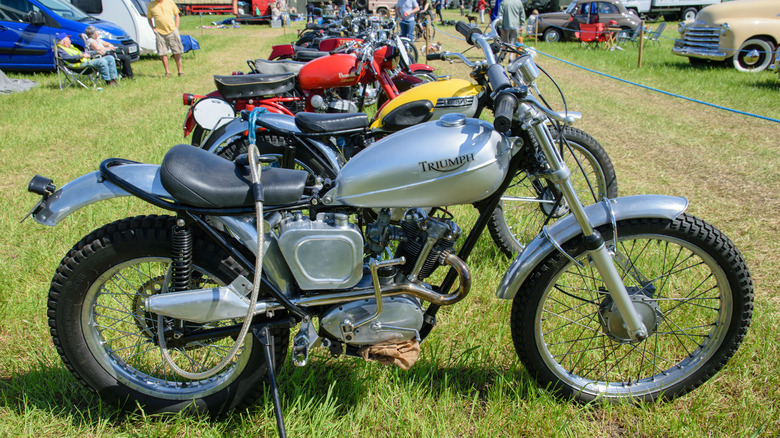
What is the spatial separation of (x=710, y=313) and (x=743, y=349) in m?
0.23

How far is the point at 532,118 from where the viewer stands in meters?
1.78

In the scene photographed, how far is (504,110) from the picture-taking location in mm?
1695

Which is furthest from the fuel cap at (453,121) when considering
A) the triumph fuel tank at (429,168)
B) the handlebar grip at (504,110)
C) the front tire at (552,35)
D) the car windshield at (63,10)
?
the front tire at (552,35)

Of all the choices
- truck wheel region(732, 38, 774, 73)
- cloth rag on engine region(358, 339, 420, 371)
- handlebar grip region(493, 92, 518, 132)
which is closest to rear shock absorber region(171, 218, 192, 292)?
cloth rag on engine region(358, 339, 420, 371)

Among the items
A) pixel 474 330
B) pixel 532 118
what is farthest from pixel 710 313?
pixel 532 118

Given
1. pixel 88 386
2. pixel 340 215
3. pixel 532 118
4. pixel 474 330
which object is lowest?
pixel 474 330

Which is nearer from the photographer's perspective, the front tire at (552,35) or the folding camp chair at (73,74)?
the folding camp chair at (73,74)

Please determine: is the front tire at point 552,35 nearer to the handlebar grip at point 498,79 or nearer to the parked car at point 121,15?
the parked car at point 121,15

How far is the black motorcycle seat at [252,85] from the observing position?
4.52 m

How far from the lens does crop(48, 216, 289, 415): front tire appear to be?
1922mm

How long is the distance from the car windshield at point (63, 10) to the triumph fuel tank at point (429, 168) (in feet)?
39.2

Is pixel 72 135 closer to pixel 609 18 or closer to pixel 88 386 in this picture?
pixel 88 386

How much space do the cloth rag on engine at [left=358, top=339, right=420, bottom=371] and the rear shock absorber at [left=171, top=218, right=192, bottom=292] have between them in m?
0.75

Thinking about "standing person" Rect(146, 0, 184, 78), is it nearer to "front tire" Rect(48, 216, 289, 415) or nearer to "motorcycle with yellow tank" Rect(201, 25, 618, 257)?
"motorcycle with yellow tank" Rect(201, 25, 618, 257)
